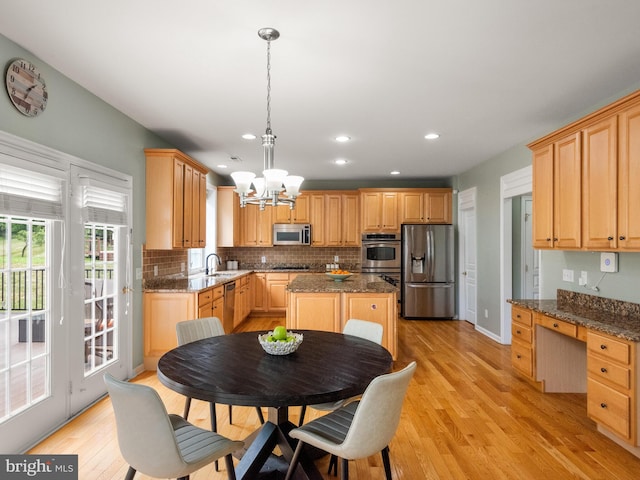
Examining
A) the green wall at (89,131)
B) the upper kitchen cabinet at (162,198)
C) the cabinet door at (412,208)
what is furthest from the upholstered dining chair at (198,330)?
the cabinet door at (412,208)

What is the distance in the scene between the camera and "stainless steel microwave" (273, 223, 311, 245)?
717cm

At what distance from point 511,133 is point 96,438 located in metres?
4.71

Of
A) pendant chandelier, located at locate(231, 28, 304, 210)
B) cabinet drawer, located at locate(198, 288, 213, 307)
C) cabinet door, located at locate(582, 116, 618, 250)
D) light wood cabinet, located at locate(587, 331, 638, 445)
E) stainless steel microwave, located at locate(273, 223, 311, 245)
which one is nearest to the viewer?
light wood cabinet, located at locate(587, 331, 638, 445)

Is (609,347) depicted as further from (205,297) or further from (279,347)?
(205,297)

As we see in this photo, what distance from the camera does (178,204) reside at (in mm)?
4191

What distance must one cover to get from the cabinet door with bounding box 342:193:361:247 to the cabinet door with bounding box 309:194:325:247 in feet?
1.30

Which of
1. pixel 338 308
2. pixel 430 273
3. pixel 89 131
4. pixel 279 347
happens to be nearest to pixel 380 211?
pixel 430 273

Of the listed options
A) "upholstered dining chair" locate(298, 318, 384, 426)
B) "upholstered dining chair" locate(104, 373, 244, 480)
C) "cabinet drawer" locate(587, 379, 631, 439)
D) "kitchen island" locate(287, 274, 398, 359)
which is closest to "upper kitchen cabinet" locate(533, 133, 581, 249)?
"cabinet drawer" locate(587, 379, 631, 439)

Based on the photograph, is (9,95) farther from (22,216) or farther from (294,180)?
(294,180)

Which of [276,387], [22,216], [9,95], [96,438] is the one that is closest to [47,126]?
[9,95]

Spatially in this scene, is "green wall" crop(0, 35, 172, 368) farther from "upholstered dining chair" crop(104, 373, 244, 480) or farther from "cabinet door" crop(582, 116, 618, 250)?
"cabinet door" crop(582, 116, 618, 250)

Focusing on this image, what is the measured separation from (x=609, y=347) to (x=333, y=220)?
16.8 ft

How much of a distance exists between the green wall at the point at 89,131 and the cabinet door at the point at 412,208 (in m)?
4.19

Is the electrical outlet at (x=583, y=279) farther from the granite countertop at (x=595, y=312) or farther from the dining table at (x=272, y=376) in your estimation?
the dining table at (x=272, y=376)
